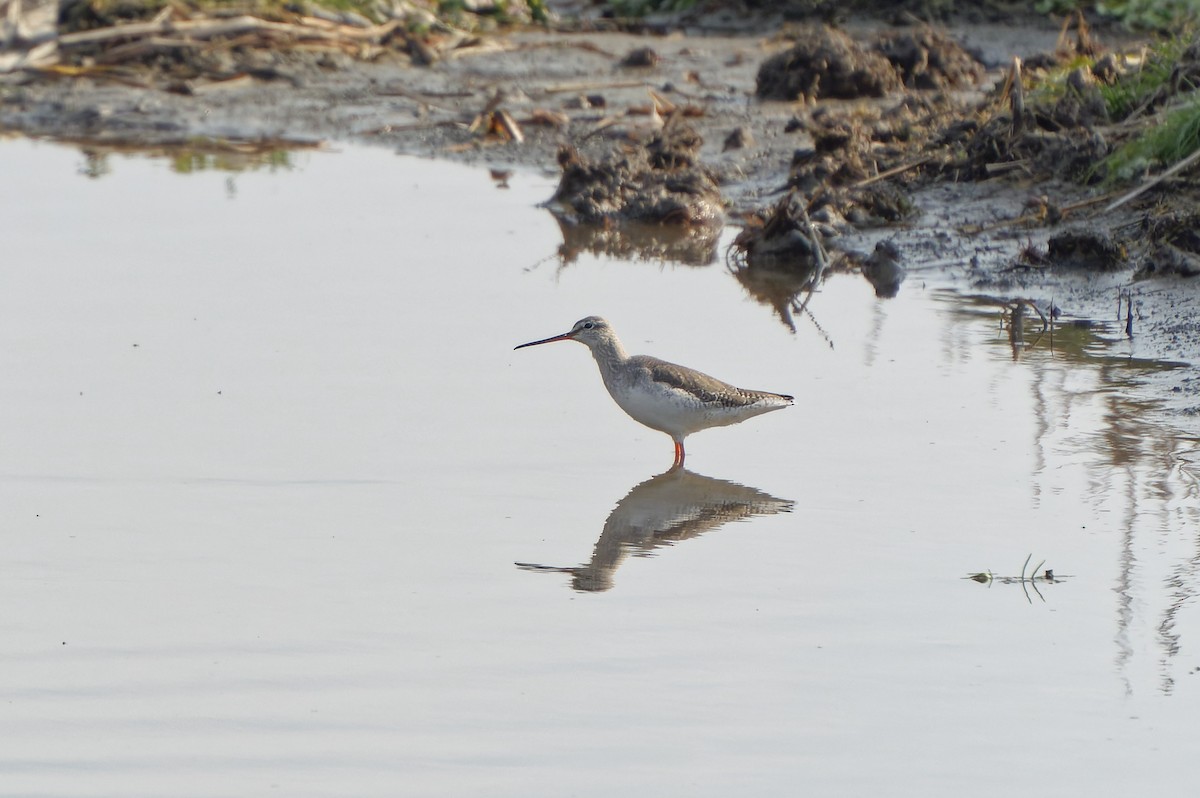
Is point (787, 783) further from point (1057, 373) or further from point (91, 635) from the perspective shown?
point (1057, 373)

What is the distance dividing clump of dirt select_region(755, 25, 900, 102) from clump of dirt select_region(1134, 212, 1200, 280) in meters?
5.23

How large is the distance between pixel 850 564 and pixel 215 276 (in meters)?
5.28

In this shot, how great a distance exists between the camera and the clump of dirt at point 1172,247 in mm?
9062

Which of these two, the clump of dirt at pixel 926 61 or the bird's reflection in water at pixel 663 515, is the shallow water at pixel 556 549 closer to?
the bird's reflection in water at pixel 663 515

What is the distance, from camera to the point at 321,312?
887cm

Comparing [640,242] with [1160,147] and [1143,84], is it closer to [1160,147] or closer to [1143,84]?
[1160,147]

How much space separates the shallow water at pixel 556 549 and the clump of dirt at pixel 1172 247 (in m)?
0.85

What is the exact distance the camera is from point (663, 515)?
628cm

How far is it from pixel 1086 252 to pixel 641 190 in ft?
11.2

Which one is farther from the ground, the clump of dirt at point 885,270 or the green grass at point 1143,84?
the green grass at point 1143,84

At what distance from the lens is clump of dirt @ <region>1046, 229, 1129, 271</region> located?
9.56 meters

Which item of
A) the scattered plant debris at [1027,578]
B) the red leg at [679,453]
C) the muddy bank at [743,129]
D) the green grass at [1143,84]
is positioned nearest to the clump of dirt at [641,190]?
the muddy bank at [743,129]

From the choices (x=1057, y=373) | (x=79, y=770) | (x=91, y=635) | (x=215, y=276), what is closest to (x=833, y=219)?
(x=1057, y=373)

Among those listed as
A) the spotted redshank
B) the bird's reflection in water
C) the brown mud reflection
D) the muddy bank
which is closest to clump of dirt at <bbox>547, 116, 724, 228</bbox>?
the muddy bank
